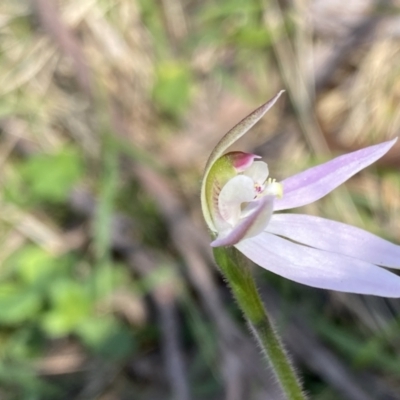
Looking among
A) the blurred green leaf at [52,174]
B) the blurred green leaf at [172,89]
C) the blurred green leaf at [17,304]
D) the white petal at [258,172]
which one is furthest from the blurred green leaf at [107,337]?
the white petal at [258,172]

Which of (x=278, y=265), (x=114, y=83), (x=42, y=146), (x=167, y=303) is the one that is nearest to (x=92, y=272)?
(x=167, y=303)

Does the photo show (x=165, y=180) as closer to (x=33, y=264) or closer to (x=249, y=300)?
(x=33, y=264)

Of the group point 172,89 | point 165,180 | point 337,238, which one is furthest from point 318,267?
point 172,89

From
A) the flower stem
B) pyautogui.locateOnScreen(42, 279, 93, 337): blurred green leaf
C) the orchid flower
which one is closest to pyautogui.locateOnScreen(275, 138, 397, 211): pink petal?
the orchid flower

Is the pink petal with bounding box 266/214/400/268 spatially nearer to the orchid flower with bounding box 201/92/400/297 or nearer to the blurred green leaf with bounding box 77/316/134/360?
the orchid flower with bounding box 201/92/400/297

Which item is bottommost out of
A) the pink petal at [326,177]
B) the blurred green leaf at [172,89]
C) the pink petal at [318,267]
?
the pink petal at [318,267]

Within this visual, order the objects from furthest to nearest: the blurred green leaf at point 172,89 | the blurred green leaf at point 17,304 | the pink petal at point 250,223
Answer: the blurred green leaf at point 172,89 < the blurred green leaf at point 17,304 < the pink petal at point 250,223

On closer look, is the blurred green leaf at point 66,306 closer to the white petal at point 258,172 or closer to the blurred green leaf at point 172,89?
the blurred green leaf at point 172,89
